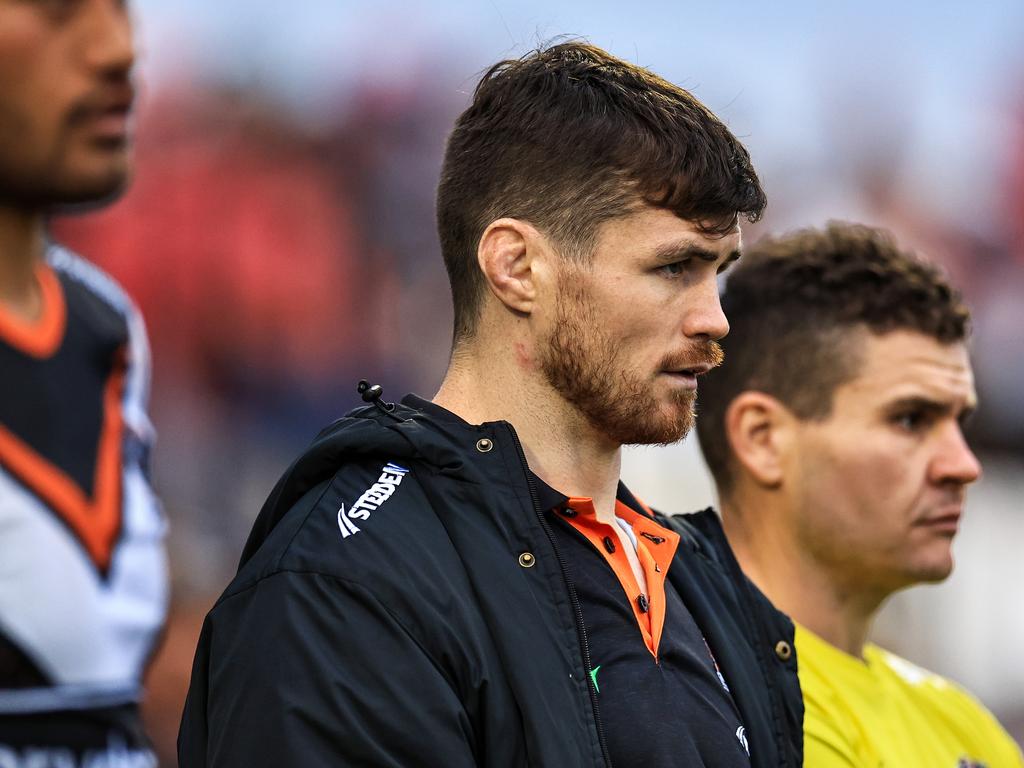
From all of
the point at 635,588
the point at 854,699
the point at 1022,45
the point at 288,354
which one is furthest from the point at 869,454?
the point at 1022,45

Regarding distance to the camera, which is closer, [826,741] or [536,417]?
[536,417]

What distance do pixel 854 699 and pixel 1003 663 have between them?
13.5ft

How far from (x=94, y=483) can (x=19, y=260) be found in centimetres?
24

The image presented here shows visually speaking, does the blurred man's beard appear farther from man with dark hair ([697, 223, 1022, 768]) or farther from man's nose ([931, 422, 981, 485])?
man's nose ([931, 422, 981, 485])

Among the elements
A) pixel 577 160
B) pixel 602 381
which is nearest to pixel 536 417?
pixel 602 381

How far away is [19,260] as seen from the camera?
1.48 metres

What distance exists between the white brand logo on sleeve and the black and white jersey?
0.78 ft

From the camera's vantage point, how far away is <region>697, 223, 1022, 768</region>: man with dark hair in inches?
111

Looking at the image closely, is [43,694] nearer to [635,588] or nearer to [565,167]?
[635,588]

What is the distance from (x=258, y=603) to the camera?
1.74 meters

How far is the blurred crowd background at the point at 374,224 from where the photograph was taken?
5.00 m

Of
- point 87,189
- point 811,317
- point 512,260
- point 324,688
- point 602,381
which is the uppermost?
point 811,317

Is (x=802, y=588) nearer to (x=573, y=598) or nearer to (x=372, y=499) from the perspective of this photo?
(x=573, y=598)

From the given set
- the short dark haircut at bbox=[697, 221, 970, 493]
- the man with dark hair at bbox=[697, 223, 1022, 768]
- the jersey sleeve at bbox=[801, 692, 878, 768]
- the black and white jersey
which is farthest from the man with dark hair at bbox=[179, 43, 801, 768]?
the short dark haircut at bbox=[697, 221, 970, 493]
